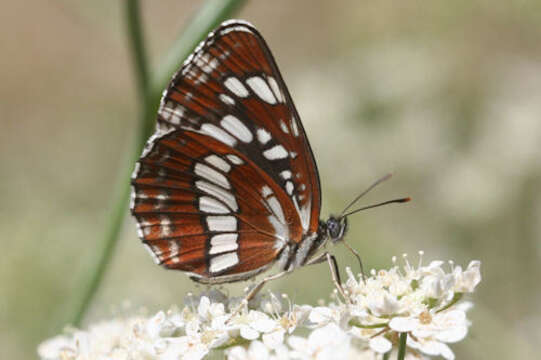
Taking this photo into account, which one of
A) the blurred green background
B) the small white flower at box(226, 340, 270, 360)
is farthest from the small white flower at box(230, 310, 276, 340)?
the blurred green background

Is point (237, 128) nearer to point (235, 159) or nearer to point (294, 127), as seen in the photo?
point (235, 159)

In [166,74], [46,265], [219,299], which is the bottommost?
[46,265]

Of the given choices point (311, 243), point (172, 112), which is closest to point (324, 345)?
point (311, 243)

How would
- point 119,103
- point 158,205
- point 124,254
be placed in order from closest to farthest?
1. point 158,205
2. point 124,254
3. point 119,103

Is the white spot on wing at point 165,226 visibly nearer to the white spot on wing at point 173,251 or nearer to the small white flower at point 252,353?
the white spot on wing at point 173,251

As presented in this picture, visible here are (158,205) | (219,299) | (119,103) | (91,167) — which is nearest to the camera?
(219,299)

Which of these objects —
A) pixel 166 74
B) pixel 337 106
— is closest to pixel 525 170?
pixel 337 106

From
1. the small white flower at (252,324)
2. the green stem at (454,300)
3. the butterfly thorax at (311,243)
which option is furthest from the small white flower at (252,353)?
the butterfly thorax at (311,243)

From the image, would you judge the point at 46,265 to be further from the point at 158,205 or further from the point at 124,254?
the point at 158,205

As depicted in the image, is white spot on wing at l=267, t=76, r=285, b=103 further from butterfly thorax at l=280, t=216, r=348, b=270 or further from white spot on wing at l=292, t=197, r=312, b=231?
butterfly thorax at l=280, t=216, r=348, b=270
